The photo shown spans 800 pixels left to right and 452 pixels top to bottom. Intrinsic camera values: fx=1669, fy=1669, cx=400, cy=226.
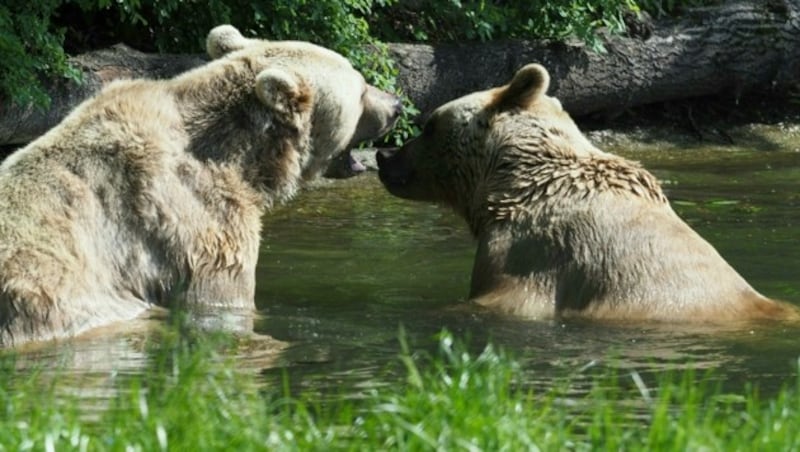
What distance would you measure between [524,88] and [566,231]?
1030 millimetres

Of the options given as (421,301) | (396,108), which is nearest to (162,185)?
(396,108)

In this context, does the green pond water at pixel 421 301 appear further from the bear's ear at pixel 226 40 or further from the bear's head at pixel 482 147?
the bear's ear at pixel 226 40

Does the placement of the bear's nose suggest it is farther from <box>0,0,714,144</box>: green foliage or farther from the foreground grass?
the foreground grass

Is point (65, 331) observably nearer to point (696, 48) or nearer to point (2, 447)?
point (2, 447)

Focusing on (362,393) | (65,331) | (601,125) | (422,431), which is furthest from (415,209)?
(422,431)

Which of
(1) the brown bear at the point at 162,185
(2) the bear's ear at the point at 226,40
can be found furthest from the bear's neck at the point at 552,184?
(2) the bear's ear at the point at 226,40

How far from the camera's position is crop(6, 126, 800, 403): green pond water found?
6914 mm

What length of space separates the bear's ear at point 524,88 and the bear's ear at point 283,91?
4.61 ft

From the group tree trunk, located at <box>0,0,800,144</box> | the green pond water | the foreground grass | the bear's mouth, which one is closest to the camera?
the foreground grass

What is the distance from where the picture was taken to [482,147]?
9164 millimetres

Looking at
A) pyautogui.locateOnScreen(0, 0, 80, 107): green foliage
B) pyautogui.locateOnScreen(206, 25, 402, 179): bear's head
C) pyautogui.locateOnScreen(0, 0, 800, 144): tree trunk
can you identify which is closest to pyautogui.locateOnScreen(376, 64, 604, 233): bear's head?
pyautogui.locateOnScreen(206, 25, 402, 179): bear's head

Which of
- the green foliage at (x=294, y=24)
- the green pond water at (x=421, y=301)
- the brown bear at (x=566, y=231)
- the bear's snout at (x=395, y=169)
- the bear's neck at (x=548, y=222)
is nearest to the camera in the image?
the green pond water at (x=421, y=301)

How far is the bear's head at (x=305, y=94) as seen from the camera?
8008mm

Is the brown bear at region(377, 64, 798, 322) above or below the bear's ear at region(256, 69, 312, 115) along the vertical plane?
below
